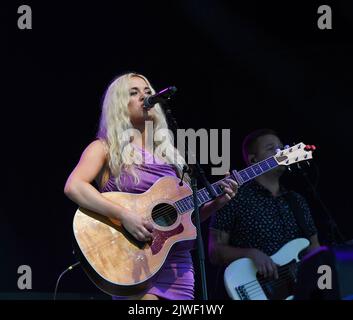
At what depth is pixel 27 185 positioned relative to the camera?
460cm

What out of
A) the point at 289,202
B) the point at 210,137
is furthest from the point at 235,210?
the point at 210,137

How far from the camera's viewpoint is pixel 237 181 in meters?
3.72

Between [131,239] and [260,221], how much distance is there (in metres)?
1.25

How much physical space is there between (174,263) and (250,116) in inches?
89.3

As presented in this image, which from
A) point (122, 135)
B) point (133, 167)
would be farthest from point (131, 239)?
point (122, 135)

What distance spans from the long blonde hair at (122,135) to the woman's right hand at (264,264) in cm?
86

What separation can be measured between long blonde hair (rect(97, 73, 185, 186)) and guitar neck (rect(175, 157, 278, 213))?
18 centimetres

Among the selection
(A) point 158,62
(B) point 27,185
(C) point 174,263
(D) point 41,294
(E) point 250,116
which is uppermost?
(A) point 158,62

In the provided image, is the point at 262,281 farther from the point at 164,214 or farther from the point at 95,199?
the point at 95,199

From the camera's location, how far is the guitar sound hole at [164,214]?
341cm

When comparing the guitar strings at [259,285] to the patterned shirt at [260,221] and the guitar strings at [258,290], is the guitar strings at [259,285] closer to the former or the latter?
the guitar strings at [258,290]

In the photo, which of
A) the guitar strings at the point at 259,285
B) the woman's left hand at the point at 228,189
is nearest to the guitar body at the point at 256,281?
the guitar strings at the point at 259,285

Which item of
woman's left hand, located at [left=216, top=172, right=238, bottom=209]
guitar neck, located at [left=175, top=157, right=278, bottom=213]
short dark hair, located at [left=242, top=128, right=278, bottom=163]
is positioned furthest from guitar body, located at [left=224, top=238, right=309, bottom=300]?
short dark hair, located at [left=242, top=128, right=278, bottom=163]

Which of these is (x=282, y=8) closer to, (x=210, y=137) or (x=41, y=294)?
(x=210, y=137)
